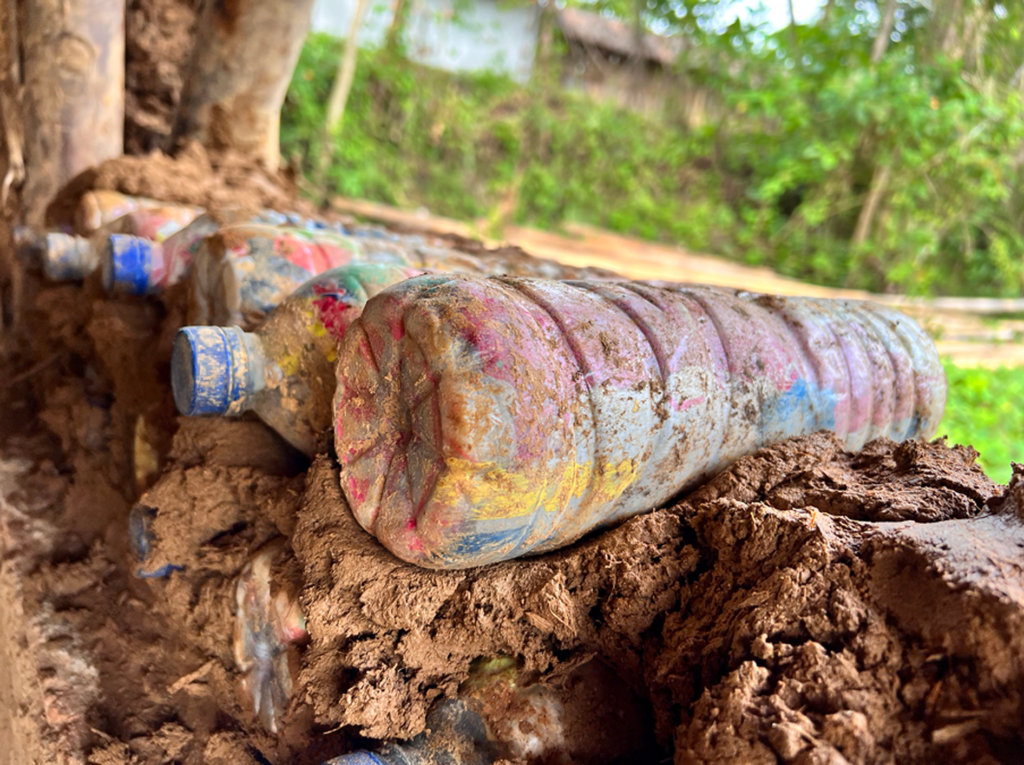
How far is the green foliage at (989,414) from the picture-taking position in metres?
4.78

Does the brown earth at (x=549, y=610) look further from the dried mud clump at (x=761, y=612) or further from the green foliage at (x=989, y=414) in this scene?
the green foliage at (x=989, y=414)

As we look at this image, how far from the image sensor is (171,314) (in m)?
2.09

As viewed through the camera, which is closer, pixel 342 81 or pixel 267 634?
pixel 267 634

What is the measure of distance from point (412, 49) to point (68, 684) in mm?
8918

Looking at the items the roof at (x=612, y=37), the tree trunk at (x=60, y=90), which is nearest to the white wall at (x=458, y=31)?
the roof at (x=612, y=37)

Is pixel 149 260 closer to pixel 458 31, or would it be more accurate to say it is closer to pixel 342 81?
pixel 342 81

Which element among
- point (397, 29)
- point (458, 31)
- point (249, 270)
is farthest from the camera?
point (458, 31)

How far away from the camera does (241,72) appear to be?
369cm

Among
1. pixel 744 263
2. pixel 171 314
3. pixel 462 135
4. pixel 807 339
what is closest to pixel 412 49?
pixel 462 135

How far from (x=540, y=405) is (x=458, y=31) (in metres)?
10.2

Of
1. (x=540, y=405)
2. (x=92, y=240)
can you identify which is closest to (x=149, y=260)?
(x=92, y=240)

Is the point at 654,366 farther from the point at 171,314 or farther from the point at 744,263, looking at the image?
the point at 744,263

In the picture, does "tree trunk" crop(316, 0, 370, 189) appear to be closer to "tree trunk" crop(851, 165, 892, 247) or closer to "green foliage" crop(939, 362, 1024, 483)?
"tree trunk" crop(851, 165, 892, 247)

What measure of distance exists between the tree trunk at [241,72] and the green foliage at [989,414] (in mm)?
4548
